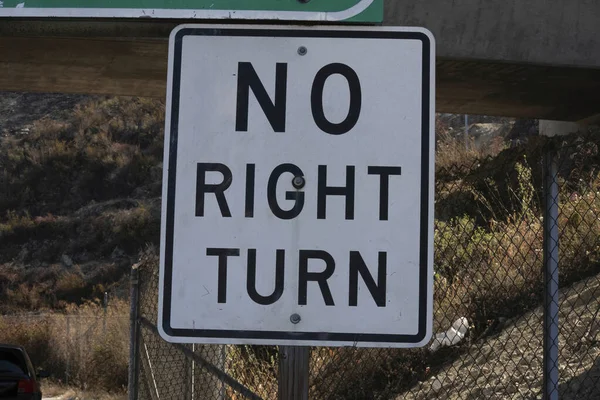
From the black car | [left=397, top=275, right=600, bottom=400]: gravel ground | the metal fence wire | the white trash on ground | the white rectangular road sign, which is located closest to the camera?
the white rectangular road sign

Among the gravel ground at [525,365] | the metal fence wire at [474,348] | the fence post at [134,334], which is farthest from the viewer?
the fence post at [134,334]

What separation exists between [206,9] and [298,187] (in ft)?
1.53

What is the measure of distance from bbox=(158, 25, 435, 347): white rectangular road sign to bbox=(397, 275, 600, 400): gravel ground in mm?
3909

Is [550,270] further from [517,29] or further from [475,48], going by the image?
[517,29]

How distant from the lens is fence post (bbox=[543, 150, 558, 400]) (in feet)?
11.3

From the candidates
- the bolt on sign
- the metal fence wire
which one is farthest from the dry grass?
the bolt on sign

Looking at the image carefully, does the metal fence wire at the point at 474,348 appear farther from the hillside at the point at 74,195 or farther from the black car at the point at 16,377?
the hillside at the point at 74,195

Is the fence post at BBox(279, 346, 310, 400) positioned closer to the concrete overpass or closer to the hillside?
the concrete overpass

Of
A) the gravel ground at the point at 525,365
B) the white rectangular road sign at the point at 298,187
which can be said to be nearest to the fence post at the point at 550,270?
the white rectangular road sign at the point at 298,187

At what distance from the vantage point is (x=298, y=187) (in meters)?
1.98

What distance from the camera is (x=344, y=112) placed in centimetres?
201

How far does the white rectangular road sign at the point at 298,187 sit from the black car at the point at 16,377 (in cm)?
986

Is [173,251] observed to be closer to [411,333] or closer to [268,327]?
[268,327]

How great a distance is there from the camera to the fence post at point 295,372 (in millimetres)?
2145
